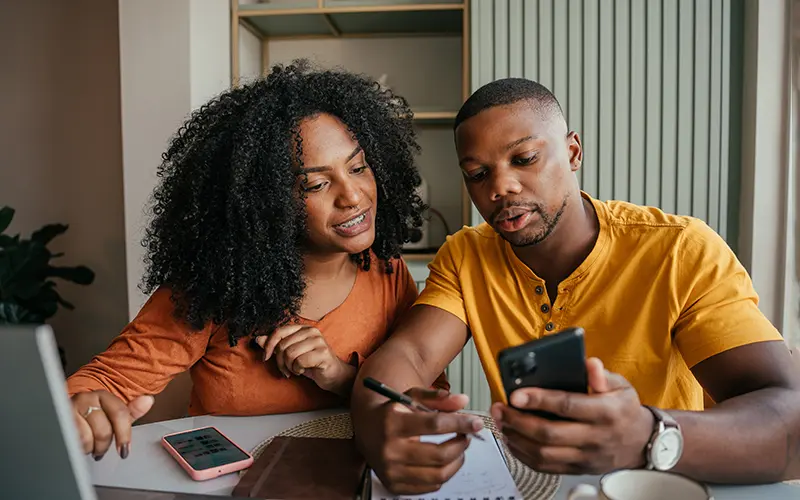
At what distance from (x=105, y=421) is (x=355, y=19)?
7.02 feet

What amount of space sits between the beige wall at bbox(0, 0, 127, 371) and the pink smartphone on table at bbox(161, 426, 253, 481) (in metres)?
2.26

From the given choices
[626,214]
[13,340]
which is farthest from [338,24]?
[13,340]

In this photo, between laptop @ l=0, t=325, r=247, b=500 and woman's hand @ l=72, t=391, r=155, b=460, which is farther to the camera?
woman's hand @ l=72, t=391, r=155, b=460

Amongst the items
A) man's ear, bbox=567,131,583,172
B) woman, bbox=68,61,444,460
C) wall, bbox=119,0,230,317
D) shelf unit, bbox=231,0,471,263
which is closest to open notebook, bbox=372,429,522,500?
woman, bbox=68,61,444,460

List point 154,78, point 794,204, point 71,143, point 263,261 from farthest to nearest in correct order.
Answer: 1. point 71,143
2. point 154,78
3. point 794,204
4. point 263,261

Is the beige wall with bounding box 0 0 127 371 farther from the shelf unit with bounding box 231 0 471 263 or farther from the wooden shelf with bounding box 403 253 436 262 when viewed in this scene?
the wooden shelf with bounding box 403 253 436 262

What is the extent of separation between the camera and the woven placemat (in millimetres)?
757

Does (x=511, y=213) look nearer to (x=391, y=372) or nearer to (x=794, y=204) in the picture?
(x=391, y=372)

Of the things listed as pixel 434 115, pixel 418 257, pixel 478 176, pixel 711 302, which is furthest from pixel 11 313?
pixel 711 302

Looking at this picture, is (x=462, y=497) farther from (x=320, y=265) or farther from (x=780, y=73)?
(x=780, y=73)

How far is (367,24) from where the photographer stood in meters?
2.62

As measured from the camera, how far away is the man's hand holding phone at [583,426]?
605 mm

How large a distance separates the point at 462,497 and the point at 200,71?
2128mm

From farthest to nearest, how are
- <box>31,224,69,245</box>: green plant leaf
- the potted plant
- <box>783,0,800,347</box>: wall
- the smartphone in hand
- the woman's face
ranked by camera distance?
<box>31,224,69,245</box>: green plant leaf → the potted plant → <box>783,0,800,347</box>: wall → the woman's face → the smartphone in hand
